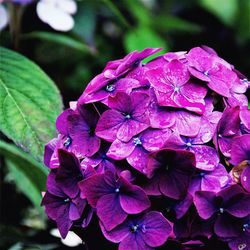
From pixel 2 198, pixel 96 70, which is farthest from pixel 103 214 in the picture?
pixel 96 70

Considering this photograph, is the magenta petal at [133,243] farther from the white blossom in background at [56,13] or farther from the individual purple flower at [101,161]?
the white blossom in background at [56,13]

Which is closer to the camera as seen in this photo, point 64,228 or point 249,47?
point 64,228

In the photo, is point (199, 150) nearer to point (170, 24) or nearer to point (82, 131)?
point (82, 131)

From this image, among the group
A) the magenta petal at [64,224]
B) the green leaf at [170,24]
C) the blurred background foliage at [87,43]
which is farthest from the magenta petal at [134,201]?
the green leaf at [170,24]

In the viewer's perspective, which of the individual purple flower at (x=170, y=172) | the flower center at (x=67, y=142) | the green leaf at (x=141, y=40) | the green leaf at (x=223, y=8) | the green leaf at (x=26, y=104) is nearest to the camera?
the individual purple flower at (x=170, y=172)

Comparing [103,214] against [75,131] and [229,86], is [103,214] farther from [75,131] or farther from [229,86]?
[229,86]
